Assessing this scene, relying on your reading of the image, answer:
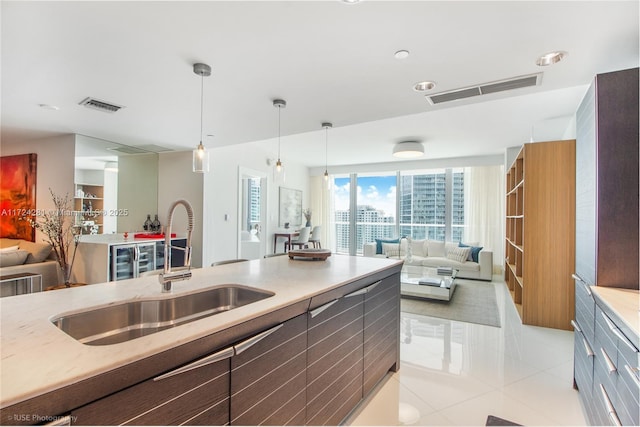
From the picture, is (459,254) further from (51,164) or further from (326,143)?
(51,164)

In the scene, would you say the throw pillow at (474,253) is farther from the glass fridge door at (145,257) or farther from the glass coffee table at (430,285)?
the glass fridge door at (145,257)

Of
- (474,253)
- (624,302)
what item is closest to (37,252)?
(624,302)

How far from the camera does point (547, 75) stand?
7.28ft

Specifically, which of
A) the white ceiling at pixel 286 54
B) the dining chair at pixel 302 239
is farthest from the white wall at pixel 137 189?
the dining chair at pixel 302 239

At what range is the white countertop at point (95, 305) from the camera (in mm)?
684

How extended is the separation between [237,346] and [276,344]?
0.76 ft

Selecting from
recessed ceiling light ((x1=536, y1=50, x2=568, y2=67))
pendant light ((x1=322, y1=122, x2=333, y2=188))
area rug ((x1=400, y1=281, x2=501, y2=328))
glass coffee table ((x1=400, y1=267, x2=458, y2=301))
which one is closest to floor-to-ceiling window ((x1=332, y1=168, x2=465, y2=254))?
pendant light ((x1=322, y1=122, x2=333, y2=188))

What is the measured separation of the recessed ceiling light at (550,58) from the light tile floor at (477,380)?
7.55ft

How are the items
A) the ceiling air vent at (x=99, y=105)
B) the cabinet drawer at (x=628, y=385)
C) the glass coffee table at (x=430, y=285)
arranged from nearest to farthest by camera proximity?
1. the cabinet drawer at (x=628, y=385)
2. the ceiling air vent at (x=99, y=105)
3. the glass coffee table at (x=430, y=285)

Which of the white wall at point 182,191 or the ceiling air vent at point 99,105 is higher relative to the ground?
the ceiling air vent at point 99,105

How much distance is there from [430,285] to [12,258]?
555 centimetres

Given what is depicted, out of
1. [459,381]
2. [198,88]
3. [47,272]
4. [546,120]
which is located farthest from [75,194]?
[546,120]

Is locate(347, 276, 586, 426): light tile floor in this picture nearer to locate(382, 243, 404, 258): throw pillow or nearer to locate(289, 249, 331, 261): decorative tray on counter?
locate(289, 249, 331, 261): decorative tray on counter

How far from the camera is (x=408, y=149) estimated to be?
537cm
